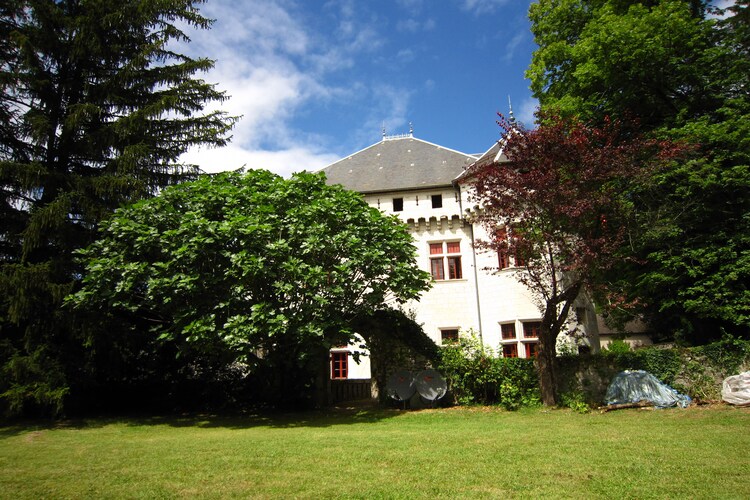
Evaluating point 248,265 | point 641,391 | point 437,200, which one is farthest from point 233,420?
point 437,200

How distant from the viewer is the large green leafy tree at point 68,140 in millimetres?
13234

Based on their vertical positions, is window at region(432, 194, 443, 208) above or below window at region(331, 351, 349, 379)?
above

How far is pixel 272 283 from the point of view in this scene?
524 inches

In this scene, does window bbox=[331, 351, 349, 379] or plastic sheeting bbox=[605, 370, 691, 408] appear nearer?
plastic sheeting bbox=[605, 370, 691, 408]

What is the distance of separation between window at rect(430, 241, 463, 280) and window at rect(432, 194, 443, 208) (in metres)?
1.86

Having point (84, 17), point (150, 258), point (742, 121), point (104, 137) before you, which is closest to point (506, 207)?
point (742, 121)

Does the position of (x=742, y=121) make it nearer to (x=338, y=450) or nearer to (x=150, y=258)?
(x=338, y=450)

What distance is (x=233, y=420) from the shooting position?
14.6 meters

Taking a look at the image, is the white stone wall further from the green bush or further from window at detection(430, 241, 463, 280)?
the green bush

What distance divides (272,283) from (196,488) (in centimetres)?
777

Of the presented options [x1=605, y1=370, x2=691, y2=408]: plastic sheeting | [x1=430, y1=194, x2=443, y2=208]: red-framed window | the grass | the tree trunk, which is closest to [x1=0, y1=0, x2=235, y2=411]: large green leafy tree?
the grass

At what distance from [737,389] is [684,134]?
794cm

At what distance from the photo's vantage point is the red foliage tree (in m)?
13.1

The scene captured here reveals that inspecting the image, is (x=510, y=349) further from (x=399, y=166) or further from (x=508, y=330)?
(x=399, y=166)
